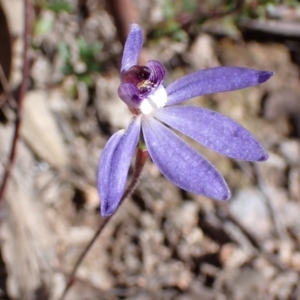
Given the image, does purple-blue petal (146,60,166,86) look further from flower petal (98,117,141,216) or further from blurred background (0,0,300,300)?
blurred background (0,0,300,300)

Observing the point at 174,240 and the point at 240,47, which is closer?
the point at 174,240

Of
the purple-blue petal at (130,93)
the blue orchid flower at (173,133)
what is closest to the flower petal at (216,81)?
the blue orchid flower at (173,133)

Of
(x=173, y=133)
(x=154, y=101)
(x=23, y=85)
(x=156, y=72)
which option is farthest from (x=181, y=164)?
(x=23, y=85)

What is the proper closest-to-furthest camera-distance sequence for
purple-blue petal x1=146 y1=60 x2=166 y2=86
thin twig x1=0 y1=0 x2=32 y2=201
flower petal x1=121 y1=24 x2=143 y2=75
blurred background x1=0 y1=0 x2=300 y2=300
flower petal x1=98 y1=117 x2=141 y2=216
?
flower petal x1=98 y1=117 x2=141 y2=216, flower petal x1=121 y1=24 x2=143 y2=75, purple-blue petal x1=146 y1=60 x2=166 y2=86, thin twig x1=0 y1=0 x2=32 y2=201, blurred background x1=0 y1=0 x2=300 y2=300

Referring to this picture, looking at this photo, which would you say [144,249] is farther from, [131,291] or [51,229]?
[51,229]

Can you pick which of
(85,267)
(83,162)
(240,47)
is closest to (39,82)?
(83,162)

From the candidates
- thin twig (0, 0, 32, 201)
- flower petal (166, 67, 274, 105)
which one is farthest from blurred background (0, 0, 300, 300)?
flower petal (166, 67, 274, 105)

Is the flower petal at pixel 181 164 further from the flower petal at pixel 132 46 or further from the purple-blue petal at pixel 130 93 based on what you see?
the flower petal at pixel 132 46
